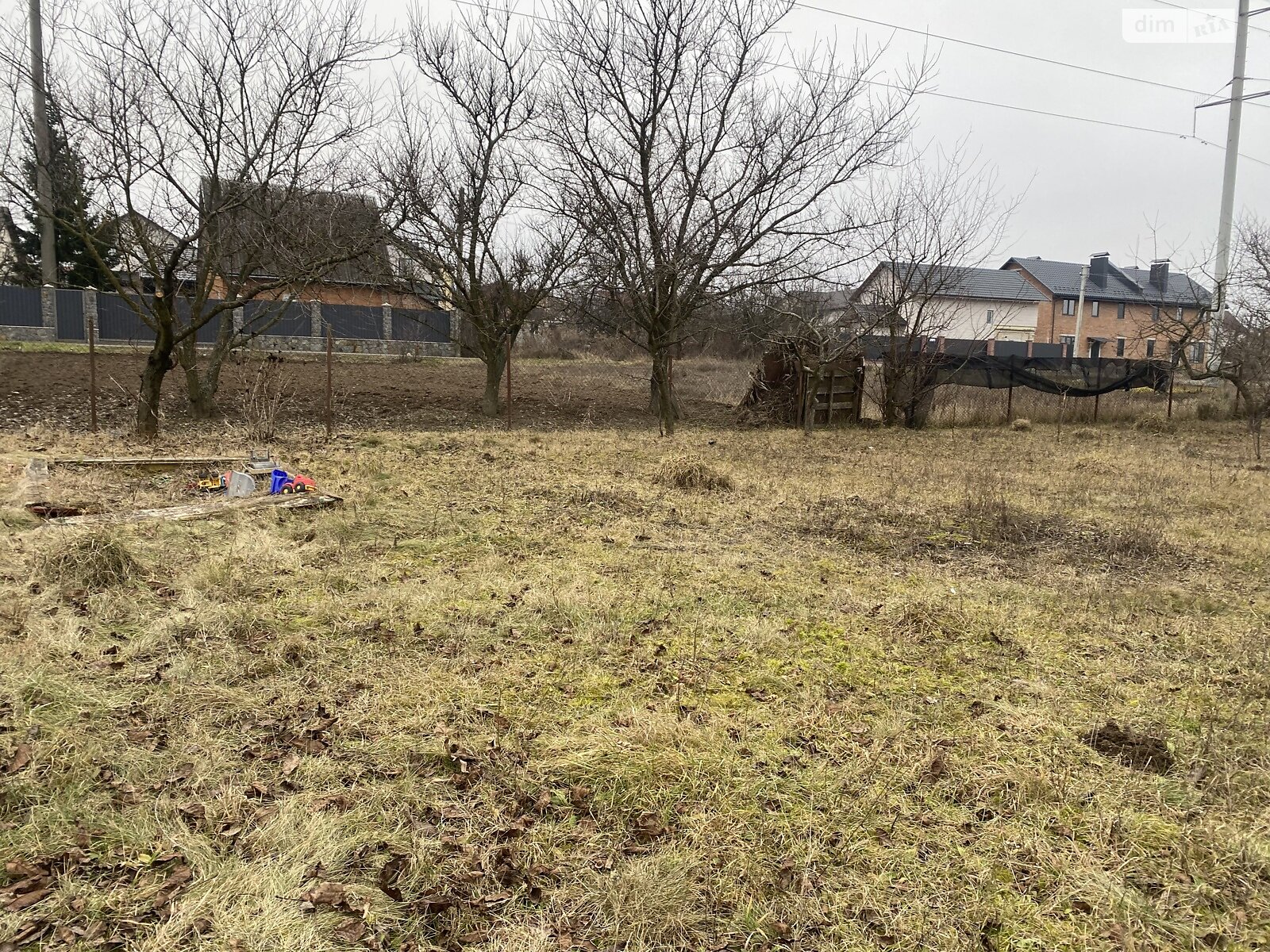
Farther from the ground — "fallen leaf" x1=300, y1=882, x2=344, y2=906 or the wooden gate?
the wooden gate

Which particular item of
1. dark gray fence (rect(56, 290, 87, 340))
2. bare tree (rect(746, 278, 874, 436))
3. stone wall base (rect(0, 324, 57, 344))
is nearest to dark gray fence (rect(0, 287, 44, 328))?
stone wall base (rect(0, 324, 57, 344))

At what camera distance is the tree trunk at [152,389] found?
10984mm

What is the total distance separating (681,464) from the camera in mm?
8742


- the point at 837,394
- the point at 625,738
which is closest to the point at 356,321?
the point at 837,394

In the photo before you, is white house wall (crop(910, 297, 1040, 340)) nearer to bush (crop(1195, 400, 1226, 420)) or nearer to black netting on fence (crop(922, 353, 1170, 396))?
black netting on fence (crop(922, 353, 1170, 396))

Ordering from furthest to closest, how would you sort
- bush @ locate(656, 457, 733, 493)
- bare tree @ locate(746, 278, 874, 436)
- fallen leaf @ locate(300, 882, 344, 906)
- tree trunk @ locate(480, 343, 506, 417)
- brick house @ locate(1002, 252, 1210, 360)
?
brick house @ locate(1002, 252, 1210, 360) < tree trunk @ locate(480, 343, 506, 417) < bare tree @ locate(746, 278, 874, 436) < bush @ locate(656, 457, 733, 493) < fallen leaf @ locate(300, 882, 344, 906)

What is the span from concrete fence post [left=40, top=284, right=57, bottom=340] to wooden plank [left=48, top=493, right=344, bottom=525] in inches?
874

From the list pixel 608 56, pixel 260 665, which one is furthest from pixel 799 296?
pixel 260 665

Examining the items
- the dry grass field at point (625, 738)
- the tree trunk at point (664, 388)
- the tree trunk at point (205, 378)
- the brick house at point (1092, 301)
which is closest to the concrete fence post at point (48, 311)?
the tree trunk at point (205, 378)

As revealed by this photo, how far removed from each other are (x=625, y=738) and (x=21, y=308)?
2779cm

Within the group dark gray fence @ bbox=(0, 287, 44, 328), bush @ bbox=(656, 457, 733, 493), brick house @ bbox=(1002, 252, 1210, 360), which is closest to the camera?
bush @ bbox=(656, 457, 733, 493)

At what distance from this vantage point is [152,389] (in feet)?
36.4

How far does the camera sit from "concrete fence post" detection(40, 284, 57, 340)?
Result: 931 inches

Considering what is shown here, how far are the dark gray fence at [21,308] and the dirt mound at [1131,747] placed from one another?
28766 mm
